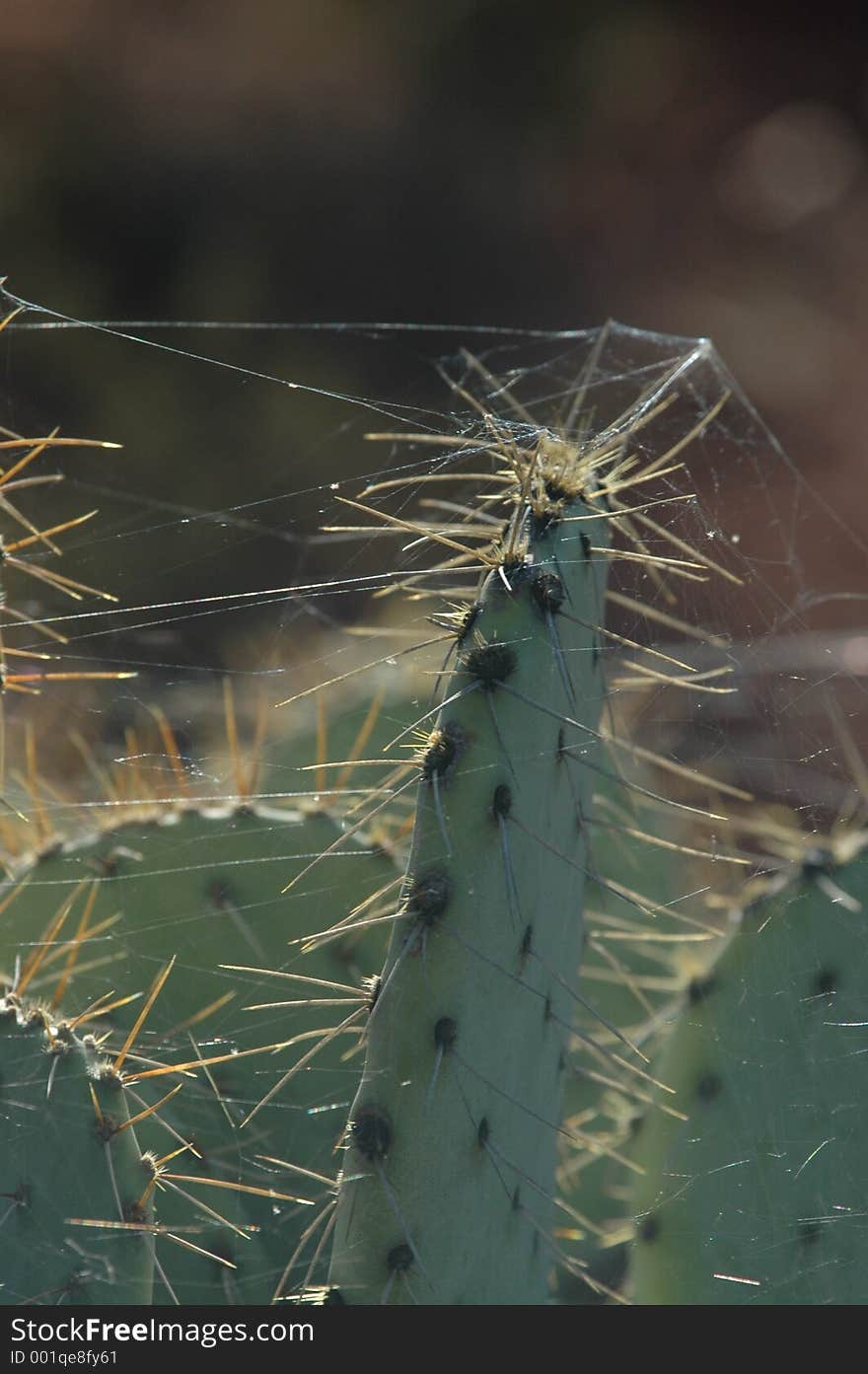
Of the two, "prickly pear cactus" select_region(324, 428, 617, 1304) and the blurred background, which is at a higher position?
the blurred background

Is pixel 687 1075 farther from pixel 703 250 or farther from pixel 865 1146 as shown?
pixel 703 250

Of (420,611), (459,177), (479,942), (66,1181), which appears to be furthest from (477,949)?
(459,177)

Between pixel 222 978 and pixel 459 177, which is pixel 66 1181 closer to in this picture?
pixel 222 978

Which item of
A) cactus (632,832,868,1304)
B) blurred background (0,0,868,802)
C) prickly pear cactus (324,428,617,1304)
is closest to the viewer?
prickly pear cactus (324,428,617,1304)

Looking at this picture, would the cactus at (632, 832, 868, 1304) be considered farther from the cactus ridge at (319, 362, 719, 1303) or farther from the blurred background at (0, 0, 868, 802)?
the blurred background at (0, 0, 868, 802)

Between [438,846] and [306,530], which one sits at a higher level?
[306,530]

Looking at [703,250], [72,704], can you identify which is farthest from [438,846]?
[703,250]

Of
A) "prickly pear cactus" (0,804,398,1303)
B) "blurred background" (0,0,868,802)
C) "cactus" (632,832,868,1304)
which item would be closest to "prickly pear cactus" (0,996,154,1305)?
"prickly pear cactus" (0,804,398,1303)
